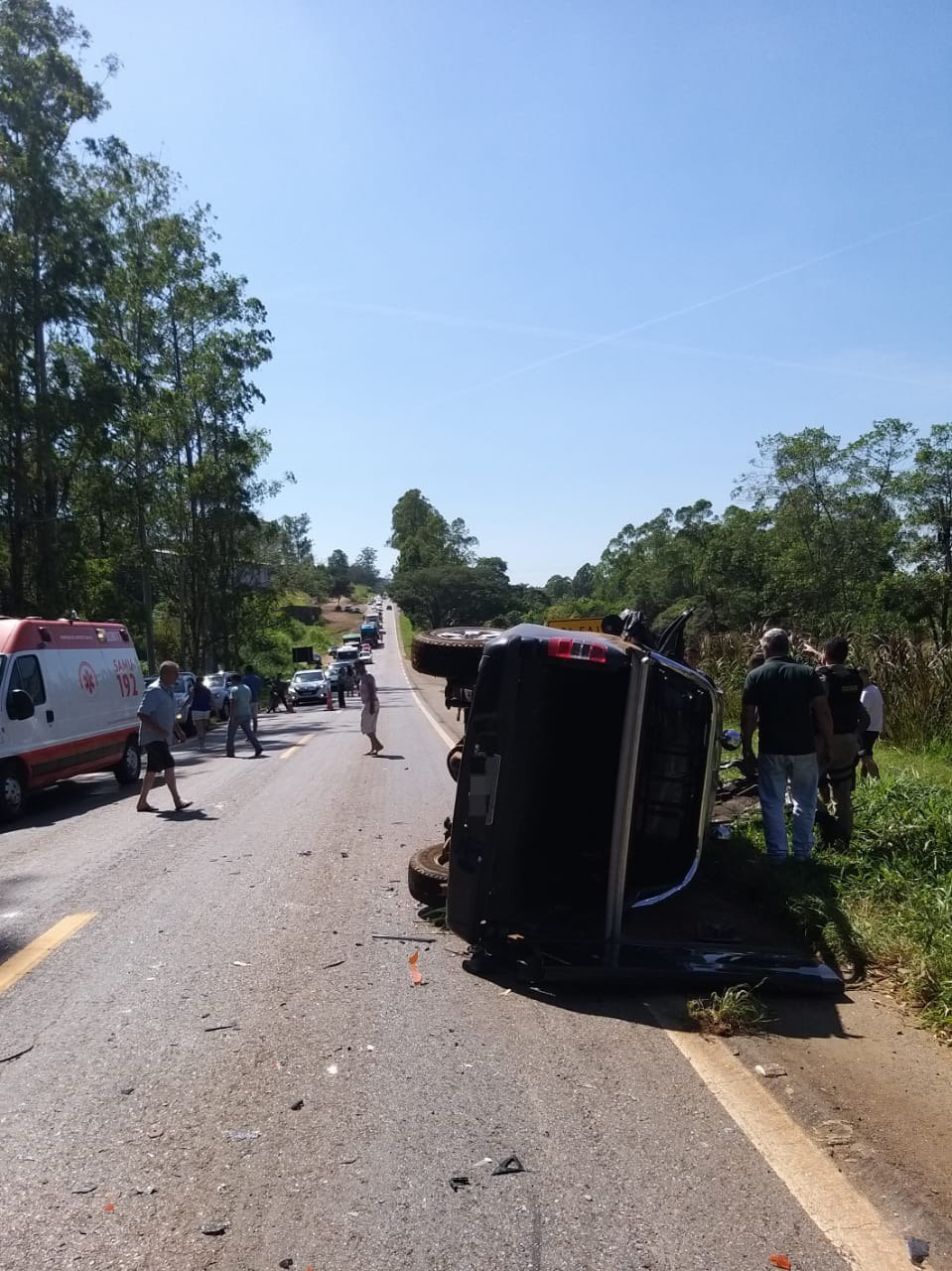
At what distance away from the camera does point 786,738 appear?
7449 millimetres

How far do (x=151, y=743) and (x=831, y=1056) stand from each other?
29.9 feet

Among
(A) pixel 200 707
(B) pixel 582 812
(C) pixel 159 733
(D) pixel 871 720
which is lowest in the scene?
(A) pixel 200 707

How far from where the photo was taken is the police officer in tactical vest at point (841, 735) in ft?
26.7

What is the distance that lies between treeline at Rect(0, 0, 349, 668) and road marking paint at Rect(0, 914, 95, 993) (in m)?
23.0

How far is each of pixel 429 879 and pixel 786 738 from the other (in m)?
2.80

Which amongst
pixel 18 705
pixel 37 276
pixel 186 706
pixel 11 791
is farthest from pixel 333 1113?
pixel 37 276

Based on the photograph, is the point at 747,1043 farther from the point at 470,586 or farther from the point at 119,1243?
the point at 470,586

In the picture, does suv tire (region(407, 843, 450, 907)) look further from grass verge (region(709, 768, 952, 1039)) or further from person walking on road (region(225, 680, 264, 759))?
person walking on road (region(225, 680, 264, 759))

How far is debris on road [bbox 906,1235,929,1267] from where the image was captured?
303 centimetres

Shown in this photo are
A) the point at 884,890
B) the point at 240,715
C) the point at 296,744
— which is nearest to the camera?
the point at 884,890

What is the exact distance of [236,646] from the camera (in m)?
51.5

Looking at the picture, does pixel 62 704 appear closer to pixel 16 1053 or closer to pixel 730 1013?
pixel 16 1053

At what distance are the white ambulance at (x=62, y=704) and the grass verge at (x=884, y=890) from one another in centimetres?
853

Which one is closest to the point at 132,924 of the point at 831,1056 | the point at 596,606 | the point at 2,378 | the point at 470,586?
the point at 831,1056
